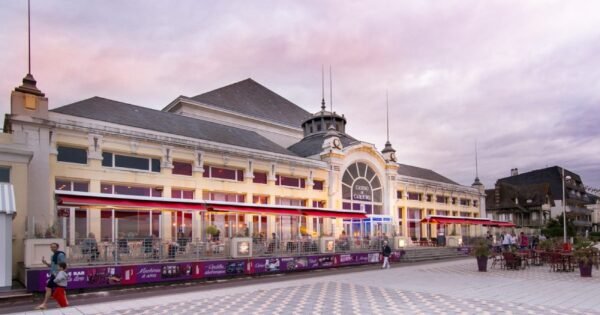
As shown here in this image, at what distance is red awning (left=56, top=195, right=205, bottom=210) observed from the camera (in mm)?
17703

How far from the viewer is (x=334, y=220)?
3400cm

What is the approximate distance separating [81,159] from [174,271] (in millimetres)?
7318

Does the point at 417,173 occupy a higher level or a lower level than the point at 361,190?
higher

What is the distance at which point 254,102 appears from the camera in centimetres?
4550

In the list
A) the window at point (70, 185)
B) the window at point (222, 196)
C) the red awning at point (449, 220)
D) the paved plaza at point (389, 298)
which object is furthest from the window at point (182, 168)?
the red awning at point (449, 220)

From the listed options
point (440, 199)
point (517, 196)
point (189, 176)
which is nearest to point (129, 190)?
point (189, 176)

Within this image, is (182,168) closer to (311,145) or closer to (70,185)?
(70,185)

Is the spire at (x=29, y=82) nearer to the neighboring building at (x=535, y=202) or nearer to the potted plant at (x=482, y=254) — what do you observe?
the potted plant at (x=482, y=254)

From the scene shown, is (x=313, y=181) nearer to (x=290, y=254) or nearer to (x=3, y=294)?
(x=290, y=254)

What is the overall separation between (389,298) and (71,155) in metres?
15.9

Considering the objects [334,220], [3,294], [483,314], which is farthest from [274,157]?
[483,314]

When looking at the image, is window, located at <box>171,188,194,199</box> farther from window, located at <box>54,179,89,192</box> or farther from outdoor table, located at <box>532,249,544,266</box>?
outdoor table, located at <box>532,249,544,266</box>

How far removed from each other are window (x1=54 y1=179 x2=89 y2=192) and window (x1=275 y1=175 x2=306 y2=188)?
40.4 feet

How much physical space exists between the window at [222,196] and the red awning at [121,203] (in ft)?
17.5
